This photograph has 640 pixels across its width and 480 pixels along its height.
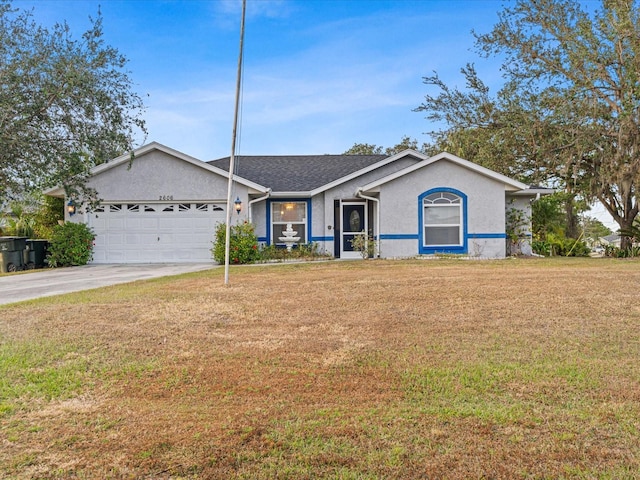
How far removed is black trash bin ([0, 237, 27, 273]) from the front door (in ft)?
36.4

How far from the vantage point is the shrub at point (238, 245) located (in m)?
15.5

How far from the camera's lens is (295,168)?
20.3 m

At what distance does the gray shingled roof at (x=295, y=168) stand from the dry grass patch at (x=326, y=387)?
34.9 feet

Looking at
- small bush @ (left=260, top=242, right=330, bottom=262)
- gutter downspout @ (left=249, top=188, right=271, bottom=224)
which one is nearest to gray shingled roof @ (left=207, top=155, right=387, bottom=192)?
gutter downspout @ (left=249, top=188, right=271, bottom=224)

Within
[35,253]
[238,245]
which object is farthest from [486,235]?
[35,253]

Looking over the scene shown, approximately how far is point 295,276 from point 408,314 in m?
4.73

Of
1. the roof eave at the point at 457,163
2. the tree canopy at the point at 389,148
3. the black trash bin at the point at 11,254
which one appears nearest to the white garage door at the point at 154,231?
the black trash bin at the point at 11,254

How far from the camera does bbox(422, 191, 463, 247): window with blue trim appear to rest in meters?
16.5

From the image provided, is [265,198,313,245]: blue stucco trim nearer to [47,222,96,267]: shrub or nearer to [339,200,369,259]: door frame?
[339,200,369,259]: door frame

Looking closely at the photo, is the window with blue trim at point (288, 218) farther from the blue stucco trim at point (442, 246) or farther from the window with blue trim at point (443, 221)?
the window with blue trim at point (443, 221)

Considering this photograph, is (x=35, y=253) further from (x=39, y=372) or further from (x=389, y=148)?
(x=389, y=148)

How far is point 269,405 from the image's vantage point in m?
3.83

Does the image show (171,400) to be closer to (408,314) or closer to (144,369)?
(144,369)

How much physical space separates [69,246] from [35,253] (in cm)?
145
